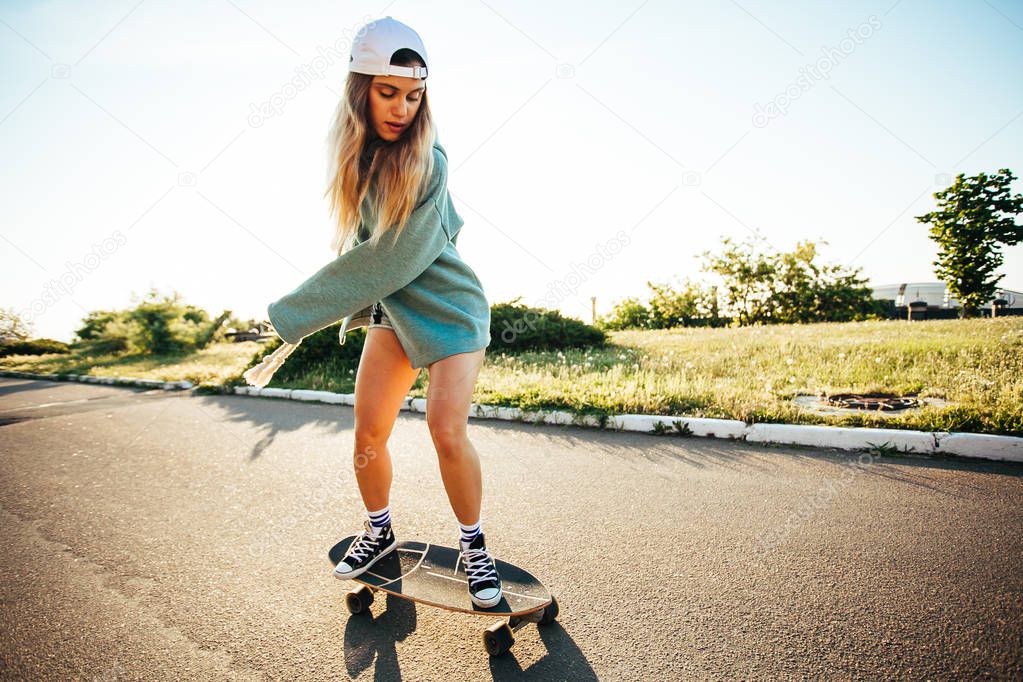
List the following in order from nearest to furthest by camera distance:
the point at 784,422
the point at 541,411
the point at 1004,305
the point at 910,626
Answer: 1. the point at 910,626
2. the point at 784,422
3. the point at 541,411
4. the point at 1004,305

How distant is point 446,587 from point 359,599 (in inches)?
14.4

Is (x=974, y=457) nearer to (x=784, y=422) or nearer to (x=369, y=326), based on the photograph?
(x=784, y=422)

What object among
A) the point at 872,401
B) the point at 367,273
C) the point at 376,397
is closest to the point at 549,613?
the point at 376,397

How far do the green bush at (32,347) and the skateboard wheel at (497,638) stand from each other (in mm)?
24188

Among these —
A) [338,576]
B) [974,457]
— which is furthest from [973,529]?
[338,576]

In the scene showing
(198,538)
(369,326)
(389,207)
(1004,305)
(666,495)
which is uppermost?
(1004,305)

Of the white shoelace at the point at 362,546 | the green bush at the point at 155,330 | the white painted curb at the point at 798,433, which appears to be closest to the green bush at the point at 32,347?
the green bush at the point at 155,330

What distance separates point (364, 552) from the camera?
2.44m

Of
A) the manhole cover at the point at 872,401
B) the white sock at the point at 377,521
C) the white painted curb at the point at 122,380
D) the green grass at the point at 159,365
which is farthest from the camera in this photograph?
the green grass at the point at 159,365

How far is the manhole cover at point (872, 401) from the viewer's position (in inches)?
190

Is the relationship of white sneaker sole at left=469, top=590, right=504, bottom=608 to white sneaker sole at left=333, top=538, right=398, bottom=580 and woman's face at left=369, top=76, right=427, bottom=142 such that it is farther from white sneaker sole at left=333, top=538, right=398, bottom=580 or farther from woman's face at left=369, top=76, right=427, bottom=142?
woman's face at left=369, top=76, right=427, bottom=142

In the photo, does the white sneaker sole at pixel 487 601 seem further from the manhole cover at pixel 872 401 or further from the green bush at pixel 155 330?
the green bush at pixel 155 330

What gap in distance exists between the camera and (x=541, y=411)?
18.9ft

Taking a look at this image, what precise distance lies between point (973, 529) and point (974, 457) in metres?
1.45
